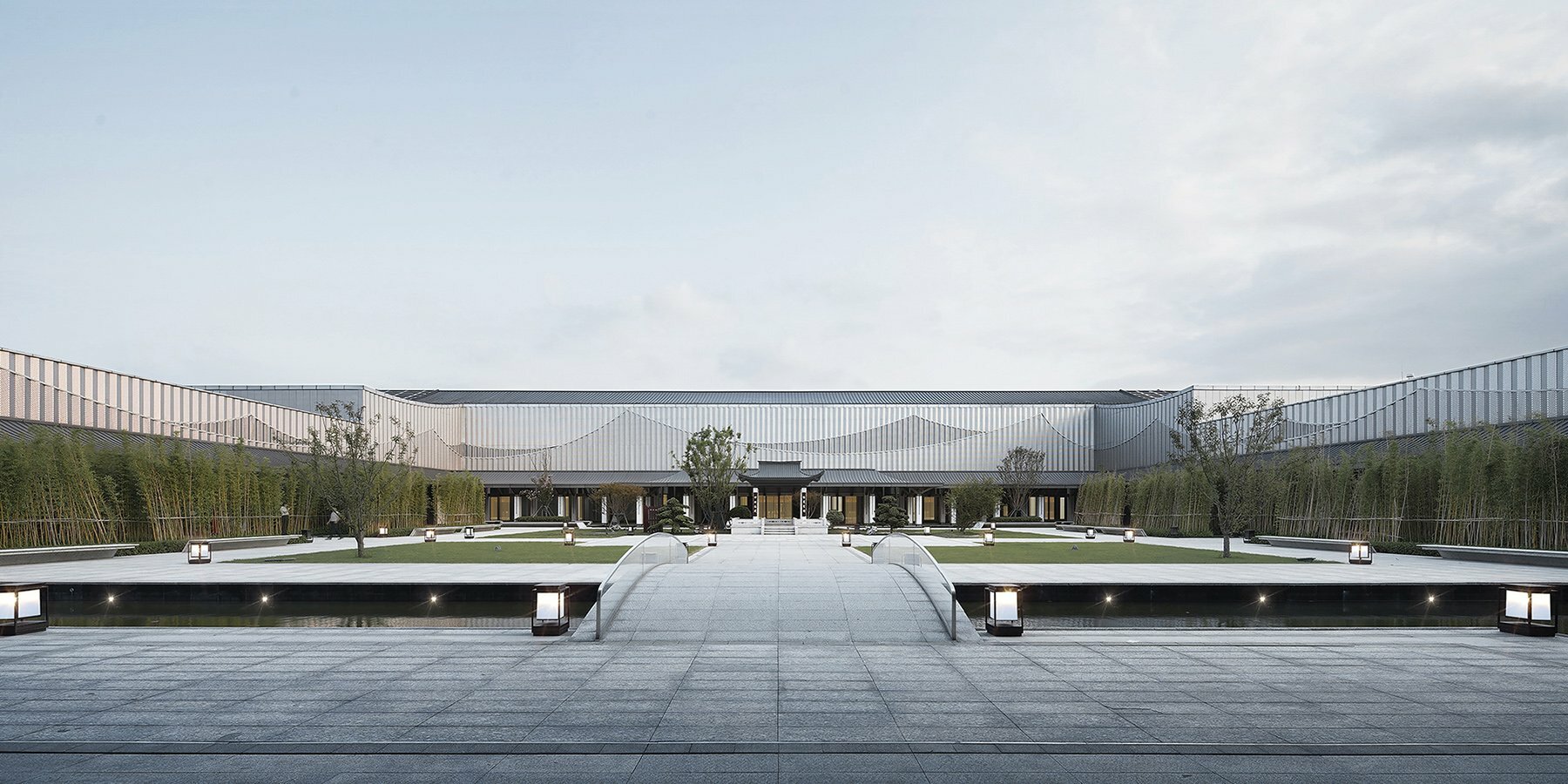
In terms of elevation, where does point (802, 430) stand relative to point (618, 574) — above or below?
above

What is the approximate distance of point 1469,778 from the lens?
5.72 meters

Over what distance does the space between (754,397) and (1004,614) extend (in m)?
55.2

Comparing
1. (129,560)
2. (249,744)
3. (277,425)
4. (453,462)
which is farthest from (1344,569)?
(453,462)

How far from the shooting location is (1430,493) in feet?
84.6

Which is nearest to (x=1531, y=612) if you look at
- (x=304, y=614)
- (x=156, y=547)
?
(x=304, y=614)

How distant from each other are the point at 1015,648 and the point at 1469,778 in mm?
4879

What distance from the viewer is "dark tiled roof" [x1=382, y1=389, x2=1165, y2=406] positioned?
64.8 metres

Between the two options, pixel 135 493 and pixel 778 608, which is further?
pixel 135 493

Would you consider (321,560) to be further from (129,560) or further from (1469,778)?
(1469,778)

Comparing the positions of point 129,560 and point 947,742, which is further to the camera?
point 129,560

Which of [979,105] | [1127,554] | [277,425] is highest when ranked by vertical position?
[979,105]

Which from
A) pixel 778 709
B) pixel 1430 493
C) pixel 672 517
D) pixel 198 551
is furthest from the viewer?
pixel 672 517

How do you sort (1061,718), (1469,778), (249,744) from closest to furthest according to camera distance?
(1469,778), (249,744), (1061,718)

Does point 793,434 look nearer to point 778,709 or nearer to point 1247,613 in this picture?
point 1247,613
